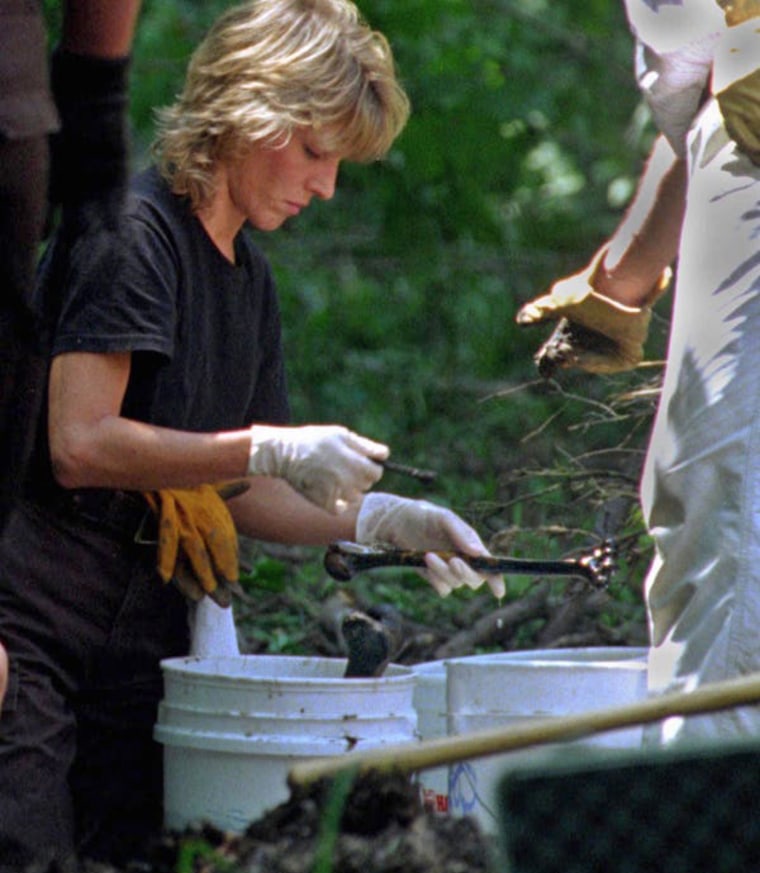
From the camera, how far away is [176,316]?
3.36m

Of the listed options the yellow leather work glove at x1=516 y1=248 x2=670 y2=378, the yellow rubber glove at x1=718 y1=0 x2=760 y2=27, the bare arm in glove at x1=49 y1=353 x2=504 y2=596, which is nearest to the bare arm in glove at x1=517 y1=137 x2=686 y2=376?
the yellow leather work glove at x1=516 y1=248 x2=670 y2=378

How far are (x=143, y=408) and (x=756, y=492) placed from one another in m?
1.21

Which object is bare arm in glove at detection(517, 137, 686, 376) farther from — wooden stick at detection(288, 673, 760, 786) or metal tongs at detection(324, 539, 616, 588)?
wooden stick at detection(288, 673, 760, 786)

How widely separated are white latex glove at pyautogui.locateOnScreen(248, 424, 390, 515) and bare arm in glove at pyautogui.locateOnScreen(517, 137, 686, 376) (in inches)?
19.5

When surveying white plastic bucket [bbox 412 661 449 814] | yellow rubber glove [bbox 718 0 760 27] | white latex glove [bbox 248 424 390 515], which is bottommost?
white plastic bucket [bbox 412 661 449 814]

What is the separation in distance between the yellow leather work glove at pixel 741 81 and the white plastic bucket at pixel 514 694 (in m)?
1.01

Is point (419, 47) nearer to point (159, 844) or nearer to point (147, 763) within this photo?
point (147, 763)

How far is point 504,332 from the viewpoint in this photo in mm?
8211

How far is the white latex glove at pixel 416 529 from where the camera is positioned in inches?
140

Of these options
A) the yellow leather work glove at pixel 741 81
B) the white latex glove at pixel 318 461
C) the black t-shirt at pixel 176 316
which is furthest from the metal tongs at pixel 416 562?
the yellow leather work glove at pixel 741 81

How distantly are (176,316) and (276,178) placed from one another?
1.19 ft

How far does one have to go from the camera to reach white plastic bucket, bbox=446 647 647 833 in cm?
326

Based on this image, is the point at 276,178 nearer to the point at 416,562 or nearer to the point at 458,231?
the point at 416,562

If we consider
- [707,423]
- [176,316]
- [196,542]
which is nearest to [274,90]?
[176,316]
